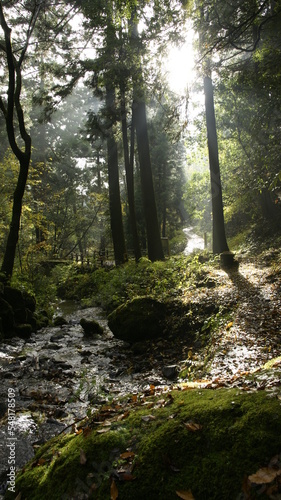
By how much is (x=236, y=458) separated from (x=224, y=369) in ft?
9.95

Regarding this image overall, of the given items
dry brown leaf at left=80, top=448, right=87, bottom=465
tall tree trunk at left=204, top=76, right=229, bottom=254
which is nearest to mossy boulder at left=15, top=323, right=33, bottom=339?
dry brown leaf at left=80, top=448, right=87, bottom=465

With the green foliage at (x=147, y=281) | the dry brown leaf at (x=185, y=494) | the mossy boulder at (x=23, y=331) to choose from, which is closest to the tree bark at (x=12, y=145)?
the mossy boulder at (x=23, y=331)

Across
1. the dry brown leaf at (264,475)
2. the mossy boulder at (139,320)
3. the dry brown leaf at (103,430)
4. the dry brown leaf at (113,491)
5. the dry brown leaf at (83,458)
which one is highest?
the mossy boulder at (139,320)

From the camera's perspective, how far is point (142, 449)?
2.11 meters

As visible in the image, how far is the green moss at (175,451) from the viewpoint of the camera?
1795 millimetres

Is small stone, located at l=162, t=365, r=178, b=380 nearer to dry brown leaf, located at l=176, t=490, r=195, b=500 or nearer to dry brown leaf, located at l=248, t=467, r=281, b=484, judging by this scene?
dry brown leaf, located at l=176, t=490, r=195, b=500

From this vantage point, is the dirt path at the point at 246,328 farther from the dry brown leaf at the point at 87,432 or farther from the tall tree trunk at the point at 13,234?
the tall tree trunk at the point at 13,234

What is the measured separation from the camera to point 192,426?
2156 millimetres

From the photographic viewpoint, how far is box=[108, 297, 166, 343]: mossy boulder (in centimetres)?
739

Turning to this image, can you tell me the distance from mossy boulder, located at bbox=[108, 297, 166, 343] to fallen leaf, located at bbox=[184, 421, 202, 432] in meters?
5.22

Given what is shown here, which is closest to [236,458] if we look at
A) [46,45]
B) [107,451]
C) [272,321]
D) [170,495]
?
[170,495]

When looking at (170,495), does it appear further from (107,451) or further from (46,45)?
(46,45)

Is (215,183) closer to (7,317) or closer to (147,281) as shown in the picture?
(147,281)

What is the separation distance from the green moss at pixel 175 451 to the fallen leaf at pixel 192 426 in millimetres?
17
